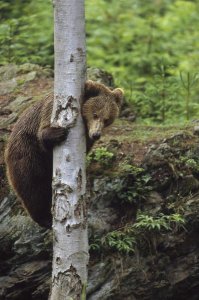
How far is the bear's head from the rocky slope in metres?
0.81

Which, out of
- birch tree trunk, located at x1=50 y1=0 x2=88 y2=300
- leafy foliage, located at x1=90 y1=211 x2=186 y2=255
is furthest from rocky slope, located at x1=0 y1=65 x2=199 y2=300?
birch tree trunk, located at x1=50 y1=0 x2=88 y2=300

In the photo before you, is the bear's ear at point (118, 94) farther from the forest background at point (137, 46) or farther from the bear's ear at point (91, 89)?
the forest background at point (137, 46)

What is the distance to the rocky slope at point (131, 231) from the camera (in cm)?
629

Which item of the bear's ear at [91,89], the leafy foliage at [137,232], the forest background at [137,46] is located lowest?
the leafy foliage at [137,232]

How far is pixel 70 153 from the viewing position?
5.23 metres

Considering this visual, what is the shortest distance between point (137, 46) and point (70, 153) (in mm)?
8344

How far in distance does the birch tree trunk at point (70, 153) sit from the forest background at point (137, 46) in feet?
10.9

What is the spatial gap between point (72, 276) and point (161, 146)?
192 centimetres

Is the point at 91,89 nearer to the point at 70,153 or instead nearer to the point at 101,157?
the point at 70,153

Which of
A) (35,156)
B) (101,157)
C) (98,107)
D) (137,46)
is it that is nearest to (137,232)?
(101,157)

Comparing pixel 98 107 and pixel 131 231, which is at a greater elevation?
pixel 98 107

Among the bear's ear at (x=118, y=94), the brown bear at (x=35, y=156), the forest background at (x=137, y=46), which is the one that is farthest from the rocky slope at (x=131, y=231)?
the forest background at (x=137, y=46)

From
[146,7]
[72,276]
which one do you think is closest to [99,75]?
[72,276]

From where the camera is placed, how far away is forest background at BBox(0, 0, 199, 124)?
30.4 ft
